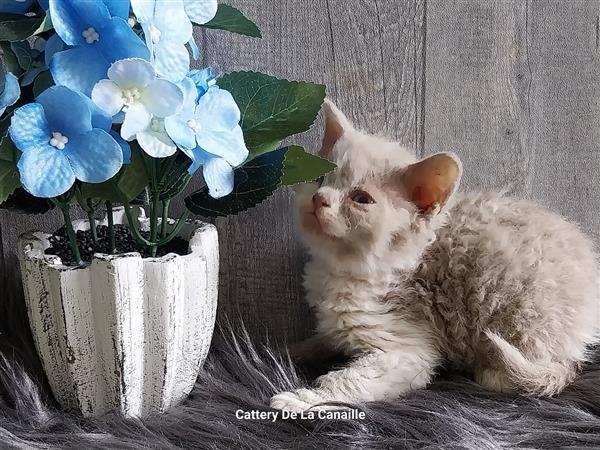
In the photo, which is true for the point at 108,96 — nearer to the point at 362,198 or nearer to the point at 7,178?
the point at 7,178

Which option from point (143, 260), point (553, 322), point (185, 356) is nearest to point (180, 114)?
point (143, 260)

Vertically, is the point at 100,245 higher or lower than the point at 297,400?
higher

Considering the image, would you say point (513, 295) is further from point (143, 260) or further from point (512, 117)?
point (143, 260)

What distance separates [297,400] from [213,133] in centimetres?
32

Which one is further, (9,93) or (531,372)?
(531,372)

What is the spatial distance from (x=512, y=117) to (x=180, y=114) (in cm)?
57

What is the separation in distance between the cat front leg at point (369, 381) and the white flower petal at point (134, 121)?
34cm

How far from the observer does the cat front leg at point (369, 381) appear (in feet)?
2.36

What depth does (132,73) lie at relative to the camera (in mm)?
556

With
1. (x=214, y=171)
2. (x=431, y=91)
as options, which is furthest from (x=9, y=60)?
(x=431, y=91)

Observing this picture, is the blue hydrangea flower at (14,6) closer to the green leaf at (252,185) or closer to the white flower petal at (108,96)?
the white flower petal at (108,96)

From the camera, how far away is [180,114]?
0.59 meters

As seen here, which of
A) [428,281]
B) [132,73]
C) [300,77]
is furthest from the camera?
[300,77]

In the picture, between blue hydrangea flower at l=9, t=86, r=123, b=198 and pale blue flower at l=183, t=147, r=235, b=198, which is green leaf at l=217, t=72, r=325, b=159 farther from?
blue hydrangea flower at l=9, t=86, r=123, b=198
